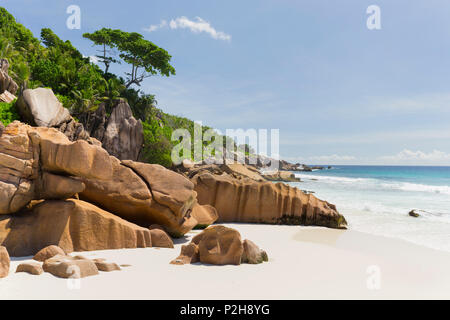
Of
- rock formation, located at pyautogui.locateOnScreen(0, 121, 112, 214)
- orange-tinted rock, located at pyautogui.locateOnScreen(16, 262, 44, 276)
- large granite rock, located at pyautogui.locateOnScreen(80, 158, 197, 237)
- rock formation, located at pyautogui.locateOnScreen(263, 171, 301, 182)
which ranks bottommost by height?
rock formation, located at pyautogui.locateOnScreen(263, 171, 301, 182)

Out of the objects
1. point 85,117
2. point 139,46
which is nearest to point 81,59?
point 139,46

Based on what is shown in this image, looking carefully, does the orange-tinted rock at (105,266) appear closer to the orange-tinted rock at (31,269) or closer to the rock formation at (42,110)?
the orange-tinted rock at (31,269)

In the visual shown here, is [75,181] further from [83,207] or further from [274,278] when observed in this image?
[274,278]

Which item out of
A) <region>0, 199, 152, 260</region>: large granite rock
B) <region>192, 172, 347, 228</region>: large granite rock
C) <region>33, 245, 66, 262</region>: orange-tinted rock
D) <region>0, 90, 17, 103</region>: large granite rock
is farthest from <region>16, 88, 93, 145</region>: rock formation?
<region>33, 245, 66, 262</region>: orange-tinted rock

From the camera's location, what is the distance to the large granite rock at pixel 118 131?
80.9ft

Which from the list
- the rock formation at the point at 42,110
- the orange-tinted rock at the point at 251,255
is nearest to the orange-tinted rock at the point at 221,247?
the orange-tinted rock at the point at 251,255

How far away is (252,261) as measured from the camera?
5.02 meters

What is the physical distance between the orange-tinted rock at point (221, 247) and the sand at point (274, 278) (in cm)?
22

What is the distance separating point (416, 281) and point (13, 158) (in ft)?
22.8

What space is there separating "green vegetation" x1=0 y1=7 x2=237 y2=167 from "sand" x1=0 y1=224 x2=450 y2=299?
15.1 metres

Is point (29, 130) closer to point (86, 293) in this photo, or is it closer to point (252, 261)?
point (86, 293)

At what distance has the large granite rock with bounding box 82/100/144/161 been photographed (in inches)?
971

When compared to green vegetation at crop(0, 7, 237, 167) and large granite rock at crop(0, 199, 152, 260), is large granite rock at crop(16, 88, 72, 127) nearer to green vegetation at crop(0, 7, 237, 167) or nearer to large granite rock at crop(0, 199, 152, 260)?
green vegetation at crop(0, 7, 237, 167)

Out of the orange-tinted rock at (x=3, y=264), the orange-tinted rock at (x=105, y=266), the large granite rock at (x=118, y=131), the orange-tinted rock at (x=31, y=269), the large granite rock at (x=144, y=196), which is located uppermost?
the large granite rock at (x=118, y=131)
